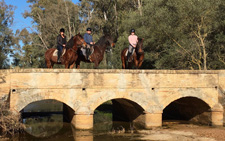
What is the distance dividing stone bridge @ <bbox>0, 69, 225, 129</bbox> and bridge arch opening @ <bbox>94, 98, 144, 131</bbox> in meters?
0.42

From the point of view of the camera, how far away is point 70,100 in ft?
44.5

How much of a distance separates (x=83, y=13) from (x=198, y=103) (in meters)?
25.7

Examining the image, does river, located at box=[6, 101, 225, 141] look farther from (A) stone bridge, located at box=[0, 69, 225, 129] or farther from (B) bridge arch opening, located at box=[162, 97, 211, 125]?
(B) bridge arch opening, located at box=[162, 97, 211, 125]

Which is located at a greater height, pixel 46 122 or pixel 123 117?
pixel 123 117

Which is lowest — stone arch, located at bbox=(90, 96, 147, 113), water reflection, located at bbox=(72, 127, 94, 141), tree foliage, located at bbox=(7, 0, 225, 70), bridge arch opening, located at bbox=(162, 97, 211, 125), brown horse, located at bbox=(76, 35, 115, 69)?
water reflection, located at bbox=(72, 127, 94, 141)

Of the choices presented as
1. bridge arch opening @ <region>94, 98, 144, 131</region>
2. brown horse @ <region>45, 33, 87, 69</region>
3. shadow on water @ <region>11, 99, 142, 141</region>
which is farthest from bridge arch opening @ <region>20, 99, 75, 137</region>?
brown horse @ <region>45, 33, 87, 69</region>

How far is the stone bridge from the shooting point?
12.9 m

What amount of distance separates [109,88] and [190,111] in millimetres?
7038

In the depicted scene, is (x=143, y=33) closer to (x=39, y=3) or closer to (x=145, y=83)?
(x=145, y=83)

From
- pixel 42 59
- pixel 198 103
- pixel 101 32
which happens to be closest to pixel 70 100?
pixel 198 103

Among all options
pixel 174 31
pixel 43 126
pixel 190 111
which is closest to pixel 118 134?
pixel 43 126

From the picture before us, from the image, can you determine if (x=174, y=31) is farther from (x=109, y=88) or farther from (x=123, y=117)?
(x=109, y=88)

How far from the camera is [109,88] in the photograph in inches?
556

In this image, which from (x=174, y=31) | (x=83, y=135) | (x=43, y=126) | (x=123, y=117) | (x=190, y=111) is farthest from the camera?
(x=174, y=31)
